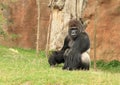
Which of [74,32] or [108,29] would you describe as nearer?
[74,32]

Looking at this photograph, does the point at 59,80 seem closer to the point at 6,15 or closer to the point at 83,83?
the point at 83,83

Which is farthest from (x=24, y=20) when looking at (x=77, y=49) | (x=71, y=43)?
(x=77, y=49)

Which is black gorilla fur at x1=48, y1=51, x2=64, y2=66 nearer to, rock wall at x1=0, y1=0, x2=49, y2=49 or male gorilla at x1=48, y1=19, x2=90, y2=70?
male gorilla at x1=48, y1=19, x2=90, y2=70

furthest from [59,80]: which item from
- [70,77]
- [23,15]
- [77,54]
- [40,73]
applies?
[23,15]

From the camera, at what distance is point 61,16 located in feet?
65.9

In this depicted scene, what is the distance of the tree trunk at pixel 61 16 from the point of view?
63.5 ft

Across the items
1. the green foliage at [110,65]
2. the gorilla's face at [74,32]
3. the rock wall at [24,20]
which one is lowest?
the green foliage at [110,65]

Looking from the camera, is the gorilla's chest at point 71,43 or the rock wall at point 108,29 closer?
the gorilla's chest at point 71,43

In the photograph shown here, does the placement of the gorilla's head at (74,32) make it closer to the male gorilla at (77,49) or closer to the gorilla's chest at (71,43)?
the male gorilla at (77,49)

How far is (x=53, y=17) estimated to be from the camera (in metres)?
20.6

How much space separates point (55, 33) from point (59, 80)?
1155cm

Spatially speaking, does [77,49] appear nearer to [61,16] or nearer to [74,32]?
[74,32]

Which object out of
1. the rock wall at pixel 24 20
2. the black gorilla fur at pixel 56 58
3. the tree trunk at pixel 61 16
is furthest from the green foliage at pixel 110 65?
the rock wall at pixel 24 20

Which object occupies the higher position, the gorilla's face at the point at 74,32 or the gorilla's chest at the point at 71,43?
the gorilla's face at the point at 74,32
